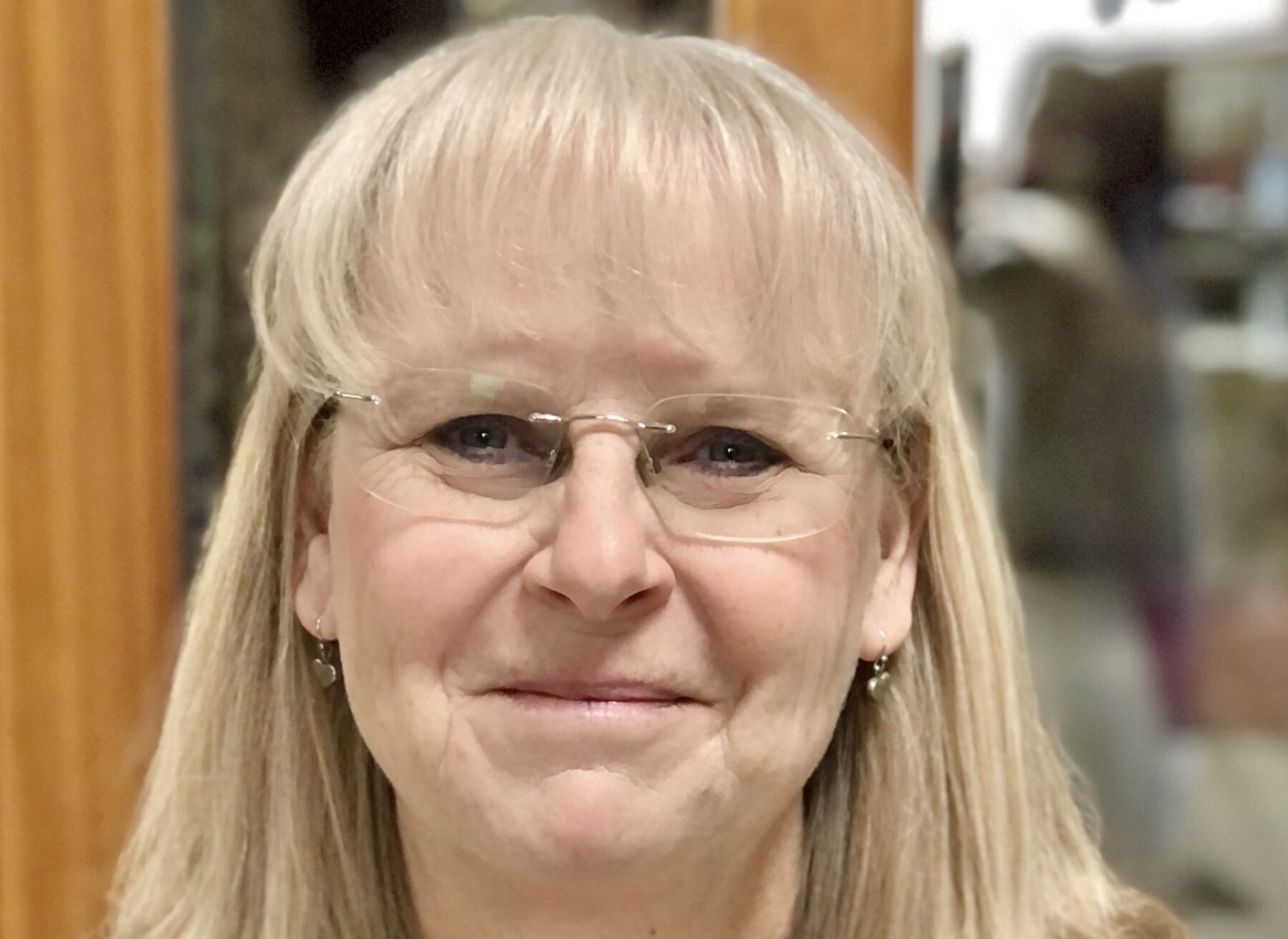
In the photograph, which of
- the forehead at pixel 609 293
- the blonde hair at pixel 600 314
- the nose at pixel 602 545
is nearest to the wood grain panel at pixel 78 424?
the blonde hair at pixel 600 314

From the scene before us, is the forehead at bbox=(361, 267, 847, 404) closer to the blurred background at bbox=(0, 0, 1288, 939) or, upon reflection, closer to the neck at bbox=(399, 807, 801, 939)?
the neck at bbox=(399, 807, 801, 939)

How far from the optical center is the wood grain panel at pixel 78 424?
1.36m

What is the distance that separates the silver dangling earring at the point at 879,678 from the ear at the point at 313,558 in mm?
504

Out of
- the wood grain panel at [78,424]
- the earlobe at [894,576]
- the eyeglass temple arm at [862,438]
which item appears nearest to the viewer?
the eyeglass temple arm at [862,438]

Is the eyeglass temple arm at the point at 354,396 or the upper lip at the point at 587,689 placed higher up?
the eyeglass temple arm at the point at 354,396

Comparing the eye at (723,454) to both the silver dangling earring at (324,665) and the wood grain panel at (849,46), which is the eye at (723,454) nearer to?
the silver dangling earring at (324,665)

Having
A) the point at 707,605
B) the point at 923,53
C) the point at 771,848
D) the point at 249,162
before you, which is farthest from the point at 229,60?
the point at 771,848

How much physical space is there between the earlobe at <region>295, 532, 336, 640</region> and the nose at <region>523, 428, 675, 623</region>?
0.25 meters

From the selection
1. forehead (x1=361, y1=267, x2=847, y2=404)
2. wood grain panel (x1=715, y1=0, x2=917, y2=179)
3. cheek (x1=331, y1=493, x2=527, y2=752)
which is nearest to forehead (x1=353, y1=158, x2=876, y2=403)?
forehead (x1=361, y1=267, x2=847, y2=404)

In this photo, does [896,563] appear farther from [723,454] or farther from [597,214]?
[597,214]

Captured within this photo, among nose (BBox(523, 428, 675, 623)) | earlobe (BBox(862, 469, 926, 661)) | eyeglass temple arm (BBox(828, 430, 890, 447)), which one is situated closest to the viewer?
nose (BBox(523, 428, 675, 623))

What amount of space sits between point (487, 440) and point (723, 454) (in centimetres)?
19

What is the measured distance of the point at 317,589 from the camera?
0.97 m

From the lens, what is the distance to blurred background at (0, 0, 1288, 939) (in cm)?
136
